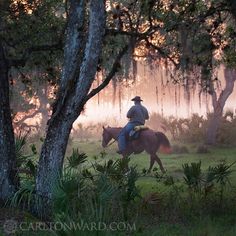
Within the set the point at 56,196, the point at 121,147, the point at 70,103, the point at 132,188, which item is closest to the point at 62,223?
the point at 56,196

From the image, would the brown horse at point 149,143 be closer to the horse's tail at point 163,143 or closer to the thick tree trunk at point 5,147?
the horse's tail at point 163,143

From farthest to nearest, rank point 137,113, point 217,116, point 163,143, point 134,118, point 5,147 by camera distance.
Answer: point 217,116
point 163,143
point 134,118
point 137,113
point 5,147

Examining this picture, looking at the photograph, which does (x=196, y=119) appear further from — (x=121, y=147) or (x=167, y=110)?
(x=167, y=110)

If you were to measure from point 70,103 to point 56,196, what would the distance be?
3008mm

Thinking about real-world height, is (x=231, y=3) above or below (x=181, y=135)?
above

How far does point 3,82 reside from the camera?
409 inches

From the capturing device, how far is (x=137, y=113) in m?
18.1

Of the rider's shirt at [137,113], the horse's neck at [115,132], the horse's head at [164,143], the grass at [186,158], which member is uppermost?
the rider's shirt at [137,113]

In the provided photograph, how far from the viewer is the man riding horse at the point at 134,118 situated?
1808 centimetres

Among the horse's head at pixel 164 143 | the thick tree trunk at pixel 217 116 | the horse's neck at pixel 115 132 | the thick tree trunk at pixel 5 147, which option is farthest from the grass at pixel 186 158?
the thick tree trunk at pixel 5 147

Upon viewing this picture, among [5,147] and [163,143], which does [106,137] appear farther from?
[5,147]

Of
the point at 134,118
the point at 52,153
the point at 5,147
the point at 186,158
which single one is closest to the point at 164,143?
the point at 134,118

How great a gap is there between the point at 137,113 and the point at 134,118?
309mm

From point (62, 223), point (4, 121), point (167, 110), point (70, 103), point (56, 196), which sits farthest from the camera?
point (167, 110)
